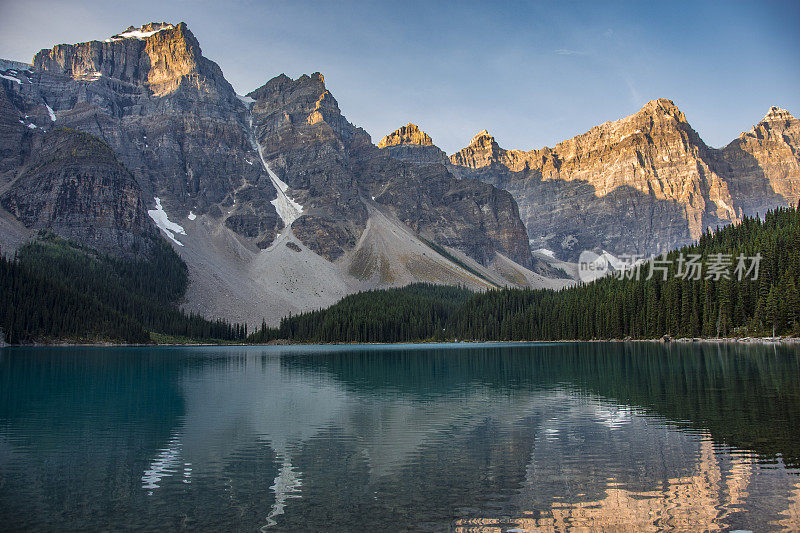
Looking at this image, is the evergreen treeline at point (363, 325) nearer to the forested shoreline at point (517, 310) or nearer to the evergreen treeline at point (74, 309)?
the forested shoreline at point (517, 310)

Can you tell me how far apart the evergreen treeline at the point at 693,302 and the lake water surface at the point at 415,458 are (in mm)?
53273

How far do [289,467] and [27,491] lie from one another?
8145 millimetres

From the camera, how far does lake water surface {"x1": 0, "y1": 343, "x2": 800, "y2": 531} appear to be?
14727 millimetres

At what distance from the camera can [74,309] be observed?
152250mm

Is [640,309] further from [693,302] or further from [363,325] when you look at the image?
[363,325]

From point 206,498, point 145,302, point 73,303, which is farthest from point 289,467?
point 145,302

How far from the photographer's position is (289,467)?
20281 millimetres

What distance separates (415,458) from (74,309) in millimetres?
158930

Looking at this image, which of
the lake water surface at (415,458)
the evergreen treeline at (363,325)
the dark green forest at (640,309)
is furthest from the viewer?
the evergreen treeline at (363,325)

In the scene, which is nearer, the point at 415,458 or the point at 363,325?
the point at 415,458

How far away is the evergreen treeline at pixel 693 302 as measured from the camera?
87.2m

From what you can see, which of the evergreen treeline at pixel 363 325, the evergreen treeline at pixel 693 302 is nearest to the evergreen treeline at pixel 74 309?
the evergreen treeline at pixel 363 325

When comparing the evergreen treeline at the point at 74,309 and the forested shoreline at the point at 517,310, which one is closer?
the forested shoreline at the point at 517,310

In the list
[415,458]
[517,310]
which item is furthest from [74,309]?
[415,458]
